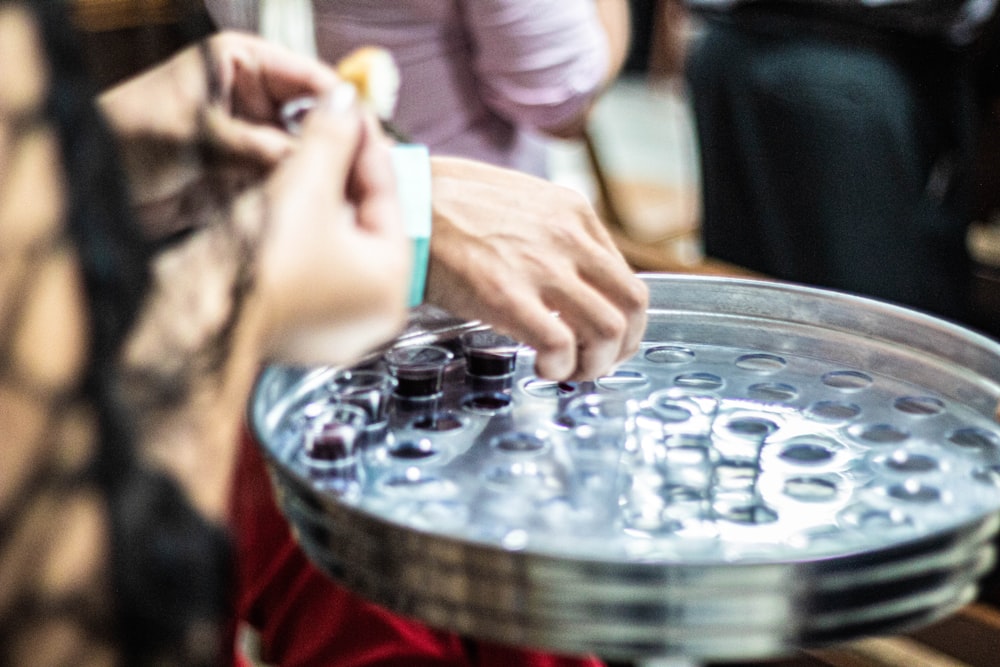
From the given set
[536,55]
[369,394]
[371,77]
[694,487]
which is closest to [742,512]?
[694,487]

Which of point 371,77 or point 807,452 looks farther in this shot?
point 371,77

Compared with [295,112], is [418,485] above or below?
below

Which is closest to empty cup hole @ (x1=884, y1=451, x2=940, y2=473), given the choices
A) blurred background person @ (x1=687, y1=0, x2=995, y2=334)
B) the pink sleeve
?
the pink sleeve

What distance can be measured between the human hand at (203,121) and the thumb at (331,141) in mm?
40

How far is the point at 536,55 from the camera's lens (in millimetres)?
1154

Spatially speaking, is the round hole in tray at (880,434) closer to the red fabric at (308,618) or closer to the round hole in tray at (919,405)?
the round hole in tray at (919,405)

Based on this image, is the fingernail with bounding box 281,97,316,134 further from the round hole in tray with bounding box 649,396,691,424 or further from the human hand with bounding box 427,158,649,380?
the round hole in tray with bounding box 649,396,691,424

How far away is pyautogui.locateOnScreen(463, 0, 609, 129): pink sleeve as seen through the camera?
3.67ft

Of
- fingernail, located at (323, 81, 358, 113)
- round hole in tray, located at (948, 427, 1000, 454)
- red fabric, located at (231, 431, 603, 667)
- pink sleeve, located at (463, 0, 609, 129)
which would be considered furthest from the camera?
pink sleeve, located at (463, 0, 609, 129)

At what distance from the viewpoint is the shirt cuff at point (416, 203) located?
68 centimetres

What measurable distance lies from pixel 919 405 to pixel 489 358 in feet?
0.87

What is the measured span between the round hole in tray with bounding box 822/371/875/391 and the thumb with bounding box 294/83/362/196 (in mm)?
348

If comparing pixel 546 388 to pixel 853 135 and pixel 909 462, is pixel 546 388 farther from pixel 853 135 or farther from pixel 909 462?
pixel 853 135

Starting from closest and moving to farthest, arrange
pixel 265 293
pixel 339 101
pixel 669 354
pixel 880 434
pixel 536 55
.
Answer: pixel 265 293
pixel 339 101
pixel 880 434
pixel 669 354
pixel 536 55
